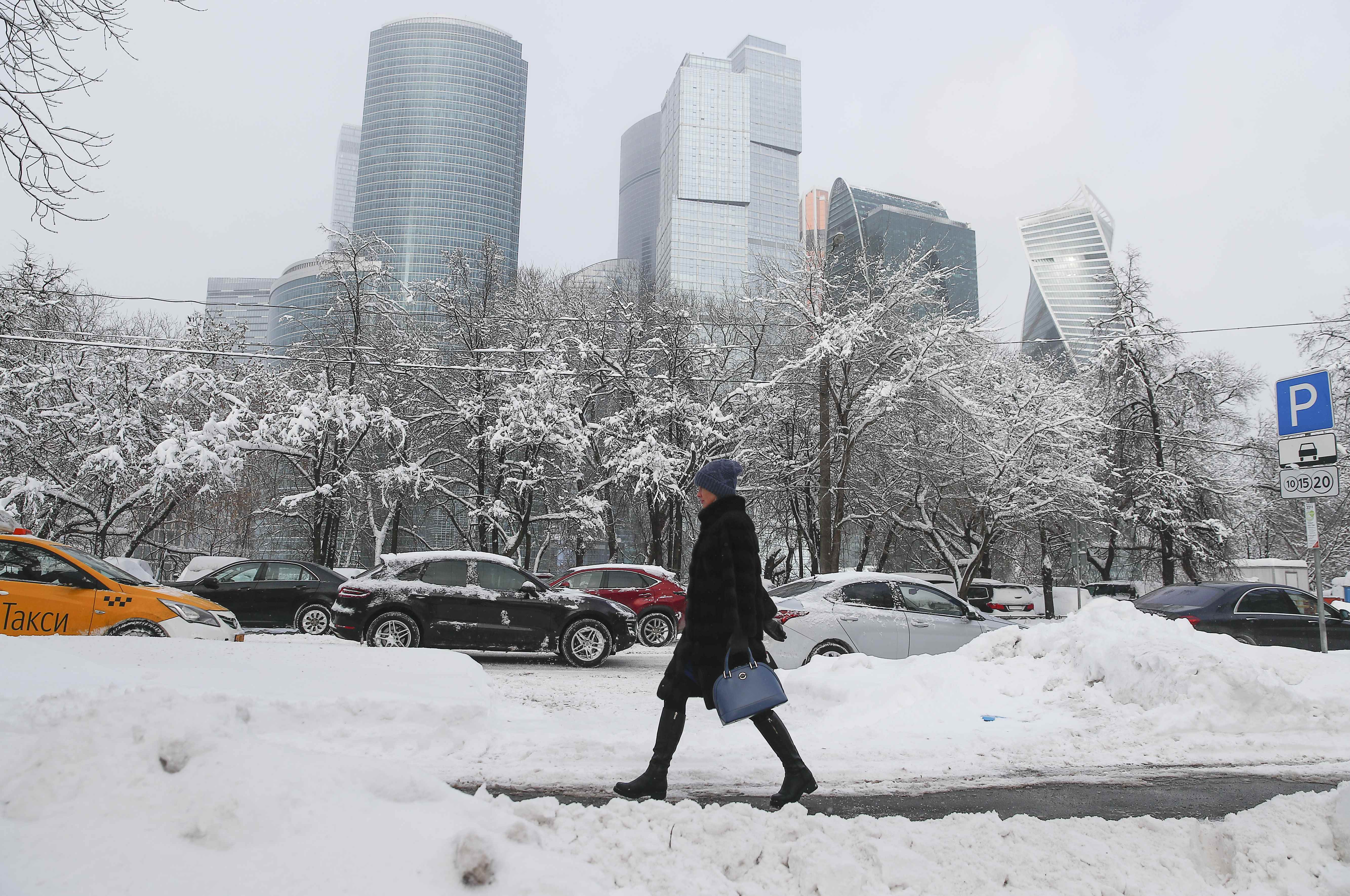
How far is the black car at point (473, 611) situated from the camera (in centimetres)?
1197

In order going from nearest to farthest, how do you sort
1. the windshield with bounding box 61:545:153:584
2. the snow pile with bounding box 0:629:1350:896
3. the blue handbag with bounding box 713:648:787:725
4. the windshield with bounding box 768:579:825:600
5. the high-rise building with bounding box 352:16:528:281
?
the snow pile with bounding box 0:629:1350:896, the blue handbag with bounding box 713:648:787:725, the windshield with bounding box 61:545:153:584, the windshield with bounding box 768:579:825:600, the high-rise building with bounding box 352:16:528:281

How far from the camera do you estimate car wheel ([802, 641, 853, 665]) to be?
413 inches

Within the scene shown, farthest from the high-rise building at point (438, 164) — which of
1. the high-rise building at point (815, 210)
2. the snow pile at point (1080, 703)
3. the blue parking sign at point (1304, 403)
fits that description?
the snow pile at point (1080, 703)

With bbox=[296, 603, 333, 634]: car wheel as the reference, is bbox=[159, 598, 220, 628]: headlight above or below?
above

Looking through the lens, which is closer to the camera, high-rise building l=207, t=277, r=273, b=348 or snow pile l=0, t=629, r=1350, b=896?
snow pile l=0, t=629, r=1350, b=896

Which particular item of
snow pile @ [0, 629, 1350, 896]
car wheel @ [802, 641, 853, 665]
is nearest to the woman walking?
snow pile @ [0, 629, 1350, 896]

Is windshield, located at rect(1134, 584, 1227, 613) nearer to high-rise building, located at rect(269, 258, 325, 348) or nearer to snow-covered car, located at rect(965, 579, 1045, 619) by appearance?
snow-covered car, located at rect(965, 579, 1045, 619)

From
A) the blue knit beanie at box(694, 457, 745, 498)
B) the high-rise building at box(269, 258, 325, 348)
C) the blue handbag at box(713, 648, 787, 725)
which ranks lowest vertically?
the blue handbag at box(713, 648, 787, 725)

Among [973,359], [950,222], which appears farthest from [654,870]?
[950,222]

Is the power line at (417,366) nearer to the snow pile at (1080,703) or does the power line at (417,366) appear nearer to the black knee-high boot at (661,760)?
the snow pile at (1080,703)

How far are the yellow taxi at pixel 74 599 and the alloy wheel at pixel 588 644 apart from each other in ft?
16.2

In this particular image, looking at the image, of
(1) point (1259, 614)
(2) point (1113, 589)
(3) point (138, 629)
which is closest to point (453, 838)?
(3) point (138, 629)

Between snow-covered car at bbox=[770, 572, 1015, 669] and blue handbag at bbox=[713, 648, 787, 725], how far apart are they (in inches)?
227

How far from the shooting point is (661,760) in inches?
185
